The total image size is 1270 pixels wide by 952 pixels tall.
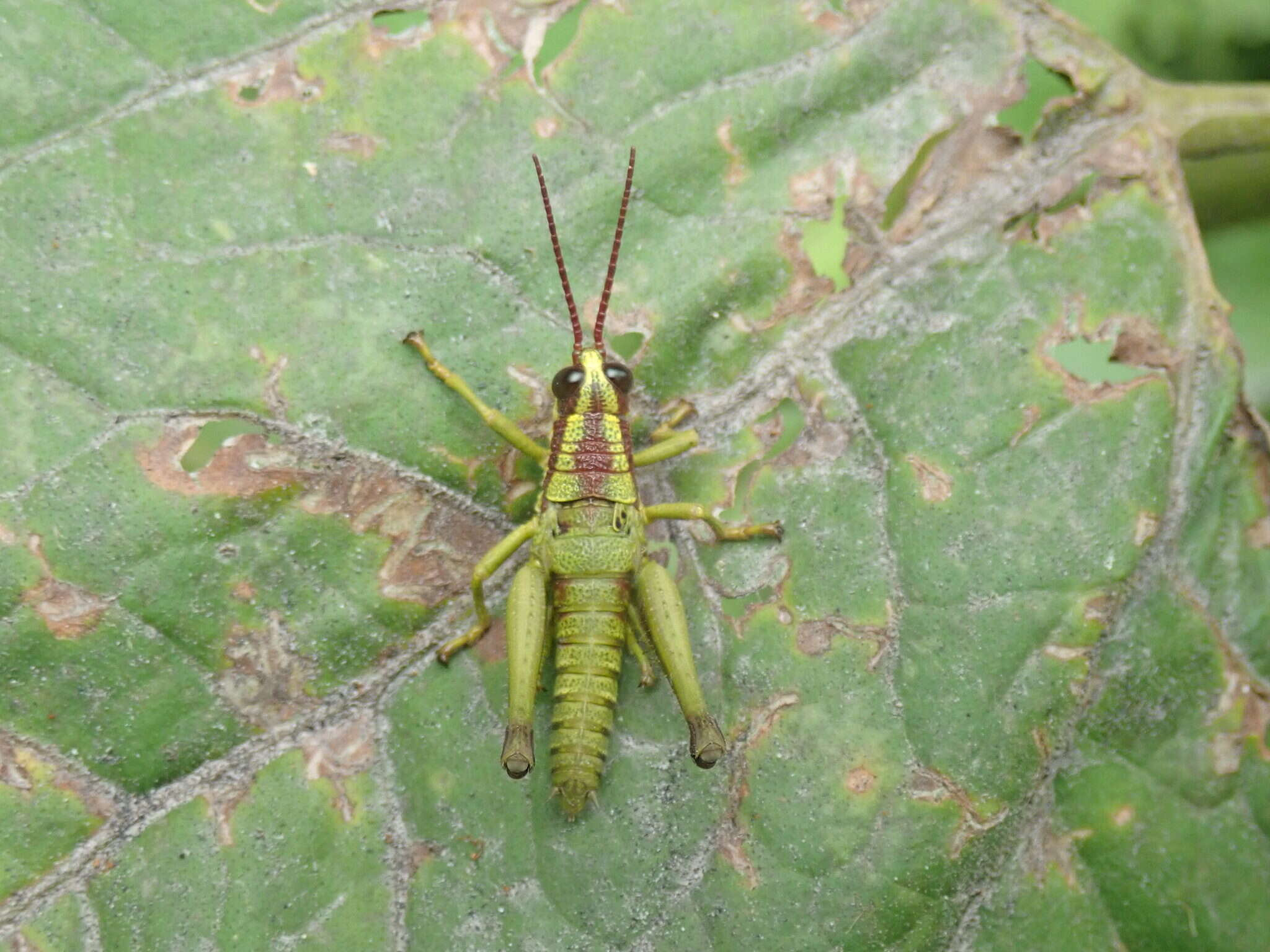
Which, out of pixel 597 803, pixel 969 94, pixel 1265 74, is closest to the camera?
pixel 597 803

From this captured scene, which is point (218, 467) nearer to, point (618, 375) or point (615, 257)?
point (618, 375)

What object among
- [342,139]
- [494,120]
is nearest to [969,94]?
[494,120]

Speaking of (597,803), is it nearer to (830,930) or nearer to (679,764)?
(679,764)

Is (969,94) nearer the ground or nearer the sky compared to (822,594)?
nearer the sky

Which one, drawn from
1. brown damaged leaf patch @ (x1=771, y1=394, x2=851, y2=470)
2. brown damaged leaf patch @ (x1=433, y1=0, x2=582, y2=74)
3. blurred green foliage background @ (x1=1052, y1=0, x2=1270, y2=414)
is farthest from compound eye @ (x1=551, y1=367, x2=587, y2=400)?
blurred green foliage background @ (x1=1052, y1=0, x2=1270, y2=414)

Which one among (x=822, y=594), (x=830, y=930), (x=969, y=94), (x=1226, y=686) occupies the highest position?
(x=969, y=94)

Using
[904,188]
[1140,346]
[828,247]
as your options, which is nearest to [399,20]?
[828,247]

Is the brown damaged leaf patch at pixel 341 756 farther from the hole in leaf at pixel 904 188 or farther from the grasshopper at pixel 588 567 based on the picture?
the hole in leaf at pixel 904 188

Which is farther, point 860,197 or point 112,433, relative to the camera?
point 860,197
